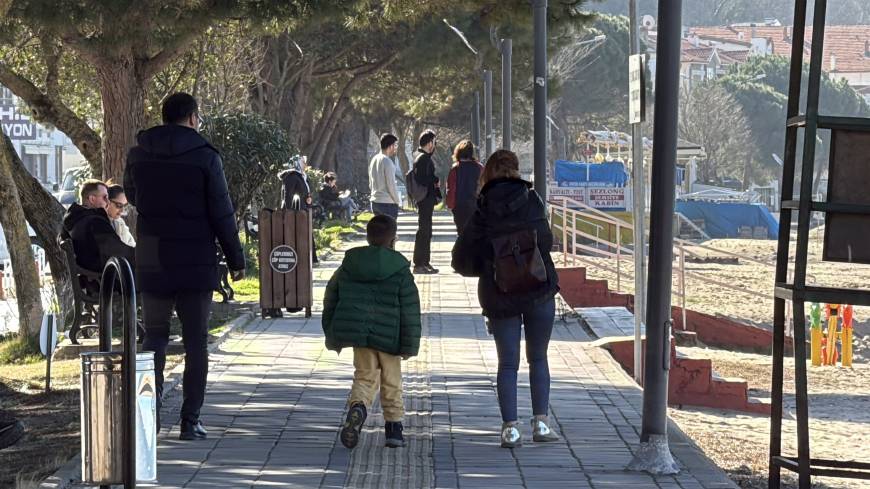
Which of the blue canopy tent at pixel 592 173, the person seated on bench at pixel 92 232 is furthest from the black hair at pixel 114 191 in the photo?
the blue canopy tent at pixel 592 173

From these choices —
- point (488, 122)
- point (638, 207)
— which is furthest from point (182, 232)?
point (488, 122)

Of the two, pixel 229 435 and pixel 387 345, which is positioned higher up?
pixel 387 345

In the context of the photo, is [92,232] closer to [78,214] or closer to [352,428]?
[78,214]

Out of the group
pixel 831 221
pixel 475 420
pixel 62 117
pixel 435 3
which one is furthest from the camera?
pixel 435 3

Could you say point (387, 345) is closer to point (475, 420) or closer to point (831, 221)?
point (475, 420)

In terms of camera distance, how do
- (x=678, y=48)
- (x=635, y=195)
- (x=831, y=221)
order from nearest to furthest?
(x=831, y=221)
(x=678, y=48)
(x=635, y=195)

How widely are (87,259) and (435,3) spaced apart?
5750mm

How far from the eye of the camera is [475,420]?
9523 millimetres

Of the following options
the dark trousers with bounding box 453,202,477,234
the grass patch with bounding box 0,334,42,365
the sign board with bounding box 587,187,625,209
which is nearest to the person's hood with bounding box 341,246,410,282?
the grass patch with bounding box 0,334,42,365

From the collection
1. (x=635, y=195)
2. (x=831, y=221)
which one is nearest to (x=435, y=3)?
(x=635, y=195)

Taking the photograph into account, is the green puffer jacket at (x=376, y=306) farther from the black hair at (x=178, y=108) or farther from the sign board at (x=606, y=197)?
the sign board at (x=606, y=197)

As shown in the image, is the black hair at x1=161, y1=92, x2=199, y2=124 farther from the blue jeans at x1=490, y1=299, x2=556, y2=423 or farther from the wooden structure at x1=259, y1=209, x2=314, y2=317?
the wooden structure at x1=259, y1=209, x2=314, y2=317

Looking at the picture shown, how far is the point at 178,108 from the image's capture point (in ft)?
27.9

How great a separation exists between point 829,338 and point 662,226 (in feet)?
52.6
